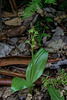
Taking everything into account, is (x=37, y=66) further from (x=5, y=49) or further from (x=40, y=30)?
(x=40, y=30)

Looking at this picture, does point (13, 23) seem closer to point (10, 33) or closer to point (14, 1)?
point (10, 33)

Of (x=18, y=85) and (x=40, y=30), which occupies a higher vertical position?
(x=40, y=30)

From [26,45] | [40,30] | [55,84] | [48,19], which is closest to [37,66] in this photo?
[55,84]

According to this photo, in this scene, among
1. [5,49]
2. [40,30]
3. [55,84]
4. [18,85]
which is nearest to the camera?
[18,85]

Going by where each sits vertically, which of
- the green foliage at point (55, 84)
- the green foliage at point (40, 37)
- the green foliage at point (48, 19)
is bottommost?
the green foliage at point (55, 84)

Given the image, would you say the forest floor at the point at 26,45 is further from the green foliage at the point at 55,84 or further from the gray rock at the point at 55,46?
the green foliage at the point at 55,84

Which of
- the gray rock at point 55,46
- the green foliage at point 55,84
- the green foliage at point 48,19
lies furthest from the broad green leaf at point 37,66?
the green foliage at point 48,19

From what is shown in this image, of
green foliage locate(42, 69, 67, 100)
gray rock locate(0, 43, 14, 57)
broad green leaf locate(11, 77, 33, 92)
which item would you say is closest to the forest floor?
gray rock locate(0, 43, 14, 57)

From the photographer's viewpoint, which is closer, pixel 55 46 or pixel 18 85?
pixel 18 85

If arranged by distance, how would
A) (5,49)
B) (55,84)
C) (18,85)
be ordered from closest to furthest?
1. (18,85)
2. (55,84)
3. (5,49)
